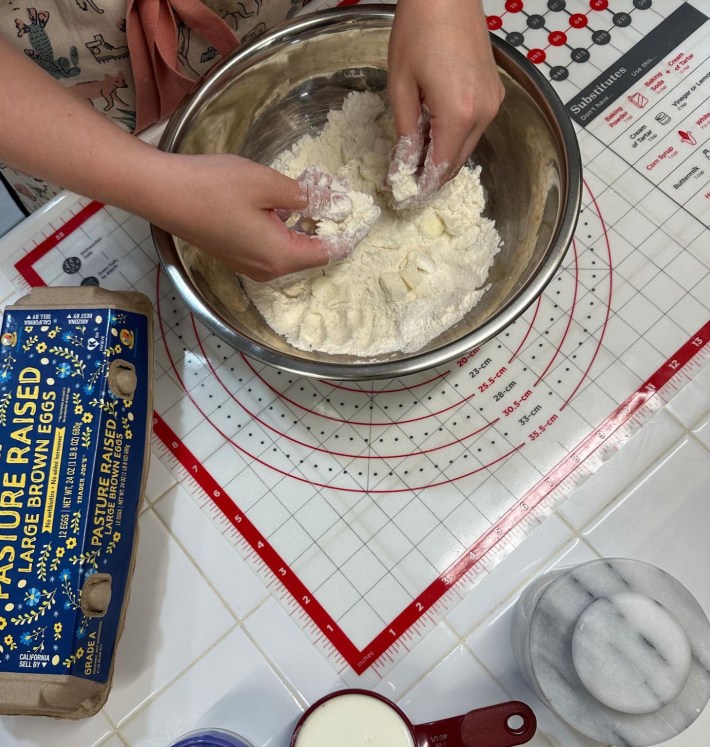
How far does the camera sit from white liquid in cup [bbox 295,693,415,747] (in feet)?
1.94

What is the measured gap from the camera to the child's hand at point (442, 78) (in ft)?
1.84

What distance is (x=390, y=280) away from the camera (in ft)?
2.32

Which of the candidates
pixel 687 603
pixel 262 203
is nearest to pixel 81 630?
pixel 262 203

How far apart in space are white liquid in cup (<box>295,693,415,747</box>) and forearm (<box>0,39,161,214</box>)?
1.63 ft

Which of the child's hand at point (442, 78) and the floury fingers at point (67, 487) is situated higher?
the child's hand at point (442, 78)

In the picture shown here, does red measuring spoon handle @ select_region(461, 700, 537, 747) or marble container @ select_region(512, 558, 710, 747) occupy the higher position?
marble container @ select_region(512, 558, 710, 747)

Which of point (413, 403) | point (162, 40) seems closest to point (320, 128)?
point (162, 40)

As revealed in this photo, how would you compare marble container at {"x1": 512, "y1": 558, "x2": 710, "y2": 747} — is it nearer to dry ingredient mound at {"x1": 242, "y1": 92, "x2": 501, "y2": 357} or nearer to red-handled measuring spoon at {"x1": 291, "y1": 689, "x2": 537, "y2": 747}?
red-handled measuring spoon at {"x1": 291, "y1": 689, "x2": 537, "y2": 747}

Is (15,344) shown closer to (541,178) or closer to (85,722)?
(85,722)

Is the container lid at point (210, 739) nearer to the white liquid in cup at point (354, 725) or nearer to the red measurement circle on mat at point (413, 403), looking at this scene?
the white liquid in cup at point (354, 725)

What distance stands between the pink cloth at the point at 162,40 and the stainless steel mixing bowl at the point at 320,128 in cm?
6

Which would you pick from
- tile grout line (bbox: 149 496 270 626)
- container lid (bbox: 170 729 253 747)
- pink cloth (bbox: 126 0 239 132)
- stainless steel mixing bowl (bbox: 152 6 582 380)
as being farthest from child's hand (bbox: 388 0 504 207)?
container lid (bbox: 170 729 253 747)

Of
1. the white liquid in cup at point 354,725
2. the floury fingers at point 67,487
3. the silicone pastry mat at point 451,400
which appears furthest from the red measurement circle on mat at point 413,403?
the white liquid in cup at point 354,725

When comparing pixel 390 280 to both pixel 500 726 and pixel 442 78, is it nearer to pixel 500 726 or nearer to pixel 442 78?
pixel 442 78
